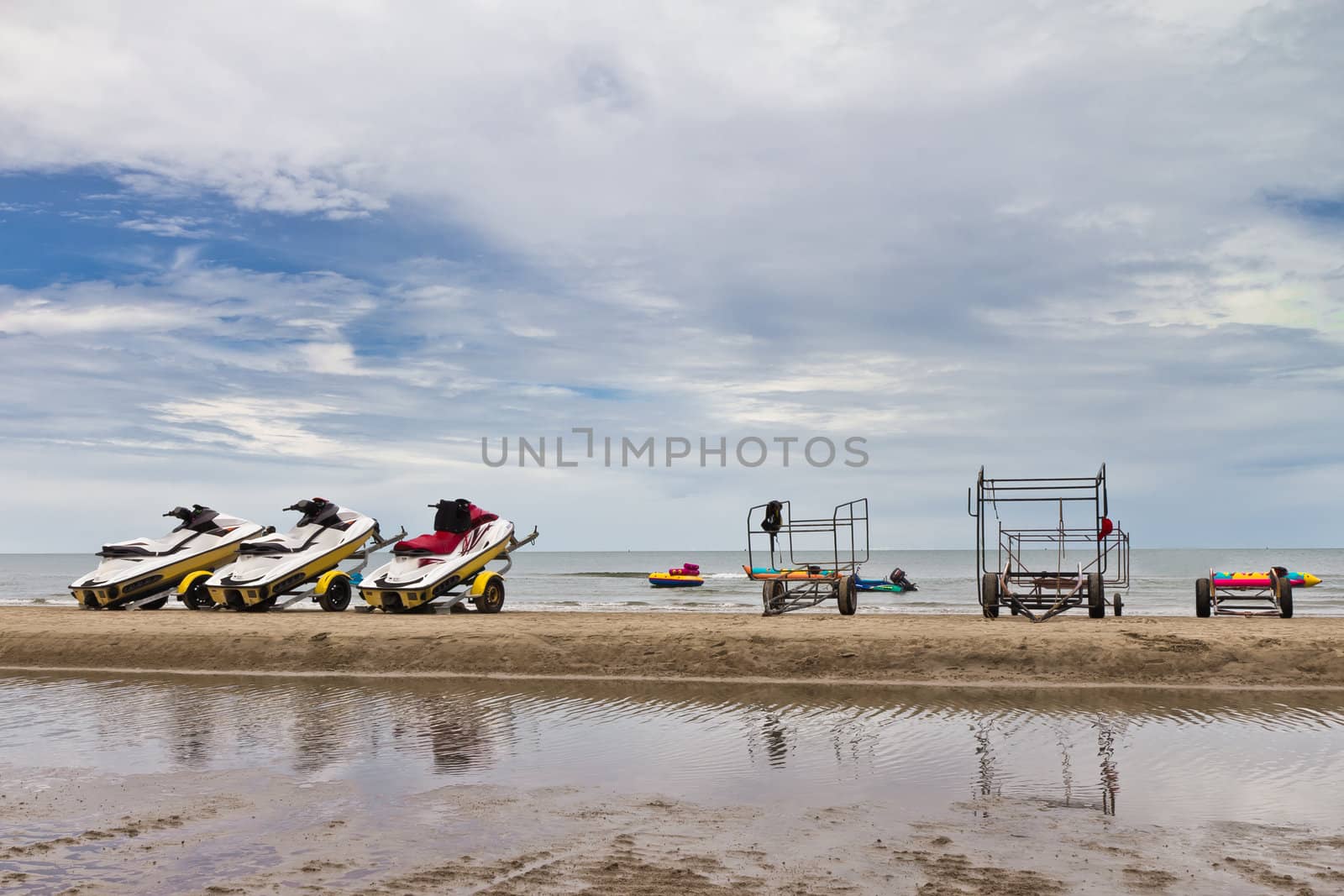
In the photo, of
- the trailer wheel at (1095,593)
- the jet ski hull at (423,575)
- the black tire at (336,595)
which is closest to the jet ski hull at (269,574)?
the black tire at (336,595)

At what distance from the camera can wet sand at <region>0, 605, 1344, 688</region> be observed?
13508 millimetres

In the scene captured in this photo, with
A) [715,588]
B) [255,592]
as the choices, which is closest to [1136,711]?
[255,592]

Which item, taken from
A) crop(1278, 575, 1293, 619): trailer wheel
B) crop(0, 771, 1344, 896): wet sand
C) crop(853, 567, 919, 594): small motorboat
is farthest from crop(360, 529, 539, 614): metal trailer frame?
crop(853, 567, 919, 594): small motorboat

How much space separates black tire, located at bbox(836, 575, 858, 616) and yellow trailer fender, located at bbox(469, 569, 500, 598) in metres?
7.37

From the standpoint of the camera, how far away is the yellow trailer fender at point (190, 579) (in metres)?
23.9

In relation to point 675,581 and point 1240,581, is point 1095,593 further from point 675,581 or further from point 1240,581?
point 675,581

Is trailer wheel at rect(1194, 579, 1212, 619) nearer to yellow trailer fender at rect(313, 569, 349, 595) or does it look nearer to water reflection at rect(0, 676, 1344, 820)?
water reflection at rect(0, 676, 1344, 820)

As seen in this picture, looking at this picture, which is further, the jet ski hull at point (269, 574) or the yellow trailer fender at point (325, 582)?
the yellow trailer fender at point (325, 582)

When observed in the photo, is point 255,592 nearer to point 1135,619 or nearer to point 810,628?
point 810,628

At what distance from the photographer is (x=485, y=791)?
7.68 metres

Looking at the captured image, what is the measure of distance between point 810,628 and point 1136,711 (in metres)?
5.60

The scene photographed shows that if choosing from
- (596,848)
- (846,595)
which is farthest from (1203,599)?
(596,848)

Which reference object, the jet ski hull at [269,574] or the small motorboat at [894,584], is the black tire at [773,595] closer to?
the jet ski hull at [269,574]

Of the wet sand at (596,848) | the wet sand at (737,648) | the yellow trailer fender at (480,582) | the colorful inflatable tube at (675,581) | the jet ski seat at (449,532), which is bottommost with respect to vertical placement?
the colorful inflatable tube at (675,581)
